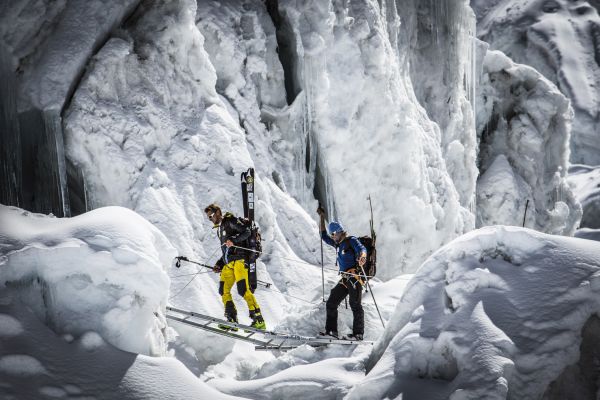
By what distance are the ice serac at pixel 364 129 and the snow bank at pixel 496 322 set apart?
9.24 metres

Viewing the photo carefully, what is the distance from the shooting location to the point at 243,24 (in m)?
13.1

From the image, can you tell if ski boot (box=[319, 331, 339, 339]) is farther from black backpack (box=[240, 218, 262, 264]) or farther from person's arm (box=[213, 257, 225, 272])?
person's arm (box=[213, 257, 225, 272])

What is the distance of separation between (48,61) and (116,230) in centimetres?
511

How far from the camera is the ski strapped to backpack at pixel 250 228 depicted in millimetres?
7930

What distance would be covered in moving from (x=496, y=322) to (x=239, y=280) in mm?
4091

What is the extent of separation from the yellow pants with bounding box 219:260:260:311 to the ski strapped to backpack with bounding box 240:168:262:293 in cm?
15

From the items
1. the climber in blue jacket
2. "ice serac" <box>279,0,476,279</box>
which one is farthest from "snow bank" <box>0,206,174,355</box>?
"ice serac" <box>279,0,476,279</box>

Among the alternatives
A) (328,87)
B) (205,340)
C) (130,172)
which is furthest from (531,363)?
(328,87)

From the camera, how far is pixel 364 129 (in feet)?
49.3

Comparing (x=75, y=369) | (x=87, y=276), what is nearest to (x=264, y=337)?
(x=87, y=276)

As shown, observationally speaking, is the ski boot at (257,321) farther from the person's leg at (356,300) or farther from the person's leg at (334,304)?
the person's leg at (356,300)

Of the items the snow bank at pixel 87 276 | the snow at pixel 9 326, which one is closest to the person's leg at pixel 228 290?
the snow bank at pixel 87 276

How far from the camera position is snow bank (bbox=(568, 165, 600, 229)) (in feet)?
103

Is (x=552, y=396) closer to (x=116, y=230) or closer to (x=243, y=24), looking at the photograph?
(x=116, y=230)
